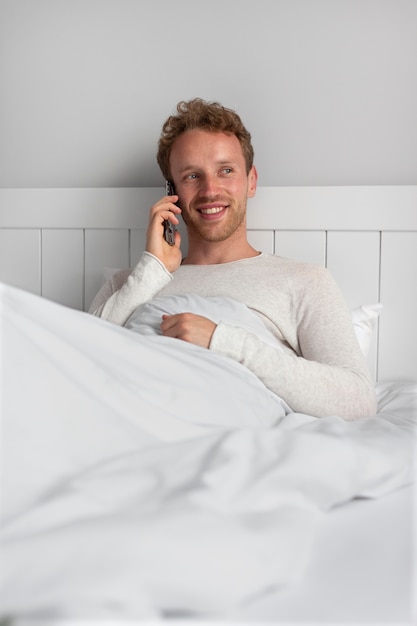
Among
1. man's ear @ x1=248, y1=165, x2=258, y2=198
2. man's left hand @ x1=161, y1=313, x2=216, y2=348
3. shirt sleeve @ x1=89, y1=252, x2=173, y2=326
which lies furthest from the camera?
man's ear @ x1=248, y1=165, x2=258, y2=198

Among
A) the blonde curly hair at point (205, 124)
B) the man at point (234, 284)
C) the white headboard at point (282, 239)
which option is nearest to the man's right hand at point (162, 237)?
the man at point (234, 284)

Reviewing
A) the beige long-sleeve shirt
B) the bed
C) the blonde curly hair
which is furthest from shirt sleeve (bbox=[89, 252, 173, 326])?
the bed

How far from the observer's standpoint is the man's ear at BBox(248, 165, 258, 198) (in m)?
→ 1.79

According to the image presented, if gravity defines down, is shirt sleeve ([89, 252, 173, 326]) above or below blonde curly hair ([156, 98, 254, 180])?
below

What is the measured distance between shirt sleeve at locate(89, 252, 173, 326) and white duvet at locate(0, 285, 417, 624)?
1.52ft

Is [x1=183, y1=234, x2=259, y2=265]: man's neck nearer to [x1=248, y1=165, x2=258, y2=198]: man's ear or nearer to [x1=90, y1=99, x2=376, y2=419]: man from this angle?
[x1=90, y1=99, x2=376, y2=419]: man

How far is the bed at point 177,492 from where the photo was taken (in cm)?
55

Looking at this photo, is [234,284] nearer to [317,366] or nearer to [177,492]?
[317,366]

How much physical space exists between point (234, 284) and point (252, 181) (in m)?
0.37

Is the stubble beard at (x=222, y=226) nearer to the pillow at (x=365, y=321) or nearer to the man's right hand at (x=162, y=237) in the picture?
the man's right hand at (x=162, y=237)

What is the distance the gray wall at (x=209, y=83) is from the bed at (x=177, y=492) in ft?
2.86

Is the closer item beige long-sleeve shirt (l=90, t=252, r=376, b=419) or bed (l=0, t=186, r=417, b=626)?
bed (l=0, t=186, r=417, b=626)

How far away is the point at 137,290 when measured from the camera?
1.58 metres

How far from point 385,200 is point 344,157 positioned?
180mm
